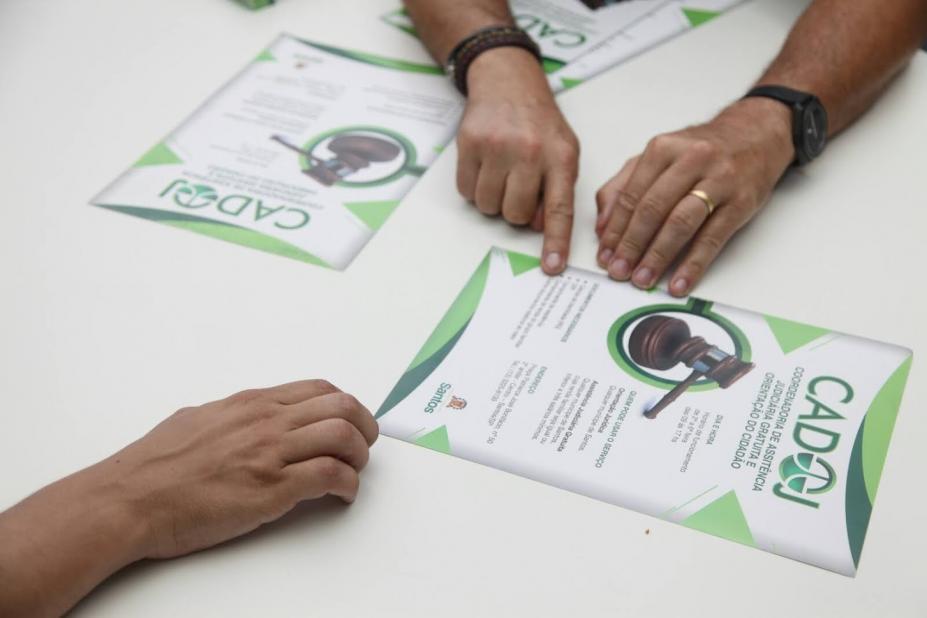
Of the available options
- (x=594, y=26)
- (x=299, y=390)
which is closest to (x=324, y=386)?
(x=299, y=390)

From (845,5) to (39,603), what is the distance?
1.05m

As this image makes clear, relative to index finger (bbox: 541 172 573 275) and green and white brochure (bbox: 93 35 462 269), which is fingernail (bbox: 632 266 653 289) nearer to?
index finger (bbox: 541 172 573 275)

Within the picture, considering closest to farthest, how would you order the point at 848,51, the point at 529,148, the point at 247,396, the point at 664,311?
the point at 247,396, the point at 664,311, the point at 529,148, the point at 848,51

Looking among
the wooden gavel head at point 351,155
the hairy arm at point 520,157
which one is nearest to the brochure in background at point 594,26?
the hairy arm at point 520,157

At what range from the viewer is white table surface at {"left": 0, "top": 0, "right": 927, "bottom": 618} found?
0.69 meters

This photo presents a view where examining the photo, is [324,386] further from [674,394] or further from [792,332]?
[792,332]

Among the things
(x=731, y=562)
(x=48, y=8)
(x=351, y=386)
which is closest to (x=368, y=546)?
(x=351, y=386)

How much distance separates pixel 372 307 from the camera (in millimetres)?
913

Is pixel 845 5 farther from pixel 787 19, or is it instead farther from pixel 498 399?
pixel 498 399

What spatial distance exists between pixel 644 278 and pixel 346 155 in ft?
1.23

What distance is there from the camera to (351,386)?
32.9 inches

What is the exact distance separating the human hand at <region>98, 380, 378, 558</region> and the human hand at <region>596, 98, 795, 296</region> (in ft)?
1.08

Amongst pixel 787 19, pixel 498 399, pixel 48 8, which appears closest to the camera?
pixel 498 399

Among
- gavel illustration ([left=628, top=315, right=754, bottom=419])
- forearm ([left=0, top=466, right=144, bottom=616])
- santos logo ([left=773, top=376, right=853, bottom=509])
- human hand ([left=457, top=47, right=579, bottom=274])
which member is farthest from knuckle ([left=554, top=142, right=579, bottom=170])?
forearm ([left=0, top=466, right=144, bottom=616])
